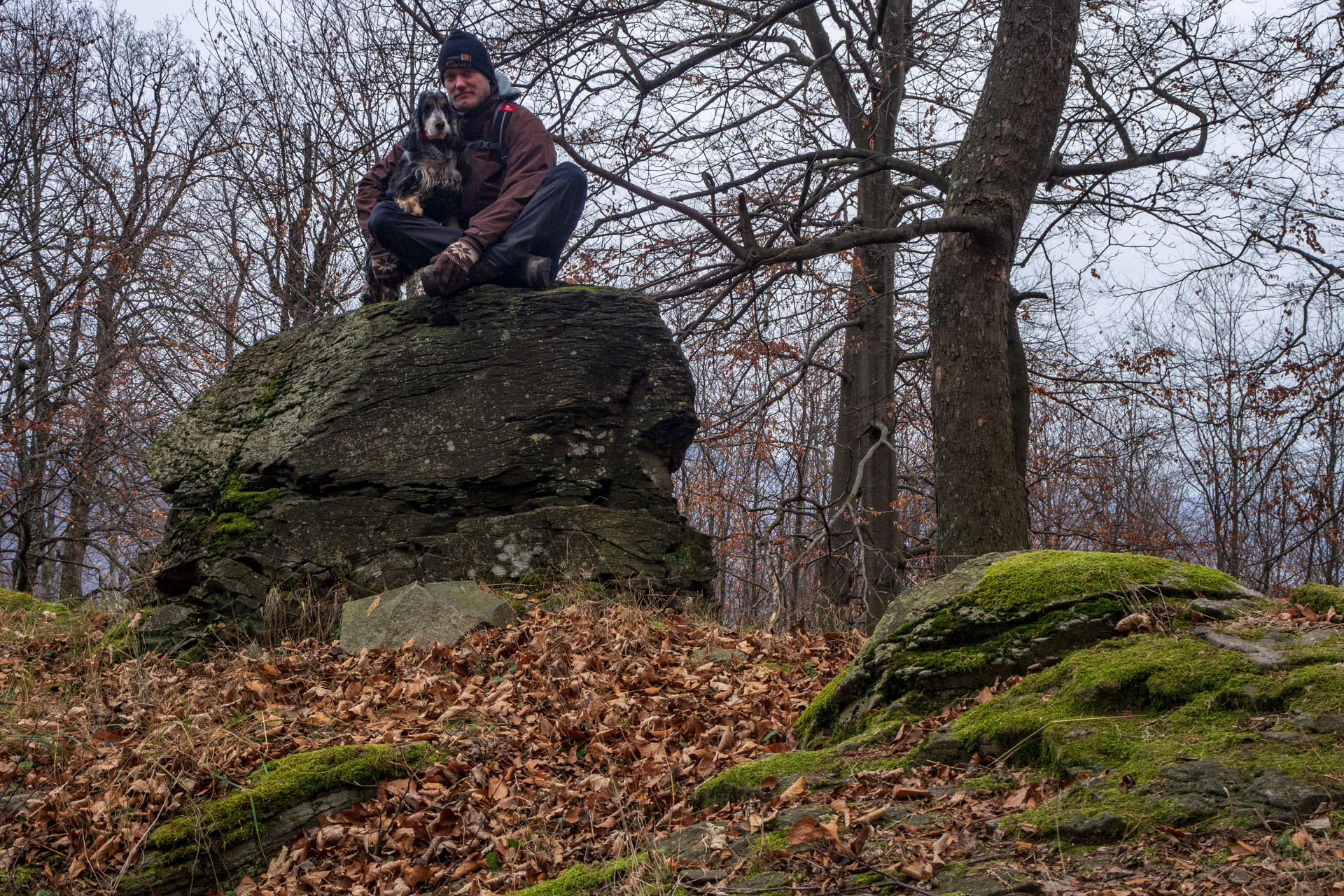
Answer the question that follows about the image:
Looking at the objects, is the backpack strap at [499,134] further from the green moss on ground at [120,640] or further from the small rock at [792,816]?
the small rock at [792,816]

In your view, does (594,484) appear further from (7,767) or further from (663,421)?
(7,767)

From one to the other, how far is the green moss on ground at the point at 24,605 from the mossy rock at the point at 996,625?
6270 millimetres

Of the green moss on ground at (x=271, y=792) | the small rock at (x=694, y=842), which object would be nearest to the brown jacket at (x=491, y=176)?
the green moss on ground at (x=271, y=792)

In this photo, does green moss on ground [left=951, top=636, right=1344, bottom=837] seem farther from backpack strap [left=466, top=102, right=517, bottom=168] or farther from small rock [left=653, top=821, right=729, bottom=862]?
backpack strap [left=466, top=102, right=517, bottom=168]

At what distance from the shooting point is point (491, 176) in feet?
23.6

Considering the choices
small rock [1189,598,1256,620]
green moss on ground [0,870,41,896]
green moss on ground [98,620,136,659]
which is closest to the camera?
small rock [1189,598,1256,620]

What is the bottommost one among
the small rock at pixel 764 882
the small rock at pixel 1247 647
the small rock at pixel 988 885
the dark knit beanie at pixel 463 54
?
the small rock at pixel 764 882

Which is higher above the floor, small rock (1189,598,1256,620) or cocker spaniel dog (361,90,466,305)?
cocker spaniel dog (361,90,466,305)

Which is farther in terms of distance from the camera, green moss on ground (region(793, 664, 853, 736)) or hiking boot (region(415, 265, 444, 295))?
hiking boot (region(415, 265, 444, 295))

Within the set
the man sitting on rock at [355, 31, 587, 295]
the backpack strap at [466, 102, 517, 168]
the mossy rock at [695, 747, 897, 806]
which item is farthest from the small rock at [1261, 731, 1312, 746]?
the backpack strap at [466, 102, 517, 168]

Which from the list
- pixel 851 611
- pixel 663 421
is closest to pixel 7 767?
pixel 663 421

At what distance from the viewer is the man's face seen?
22.8 feet

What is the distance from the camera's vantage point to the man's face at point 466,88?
696 centimetres

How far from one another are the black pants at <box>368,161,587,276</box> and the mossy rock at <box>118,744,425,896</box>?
13.3 ft
